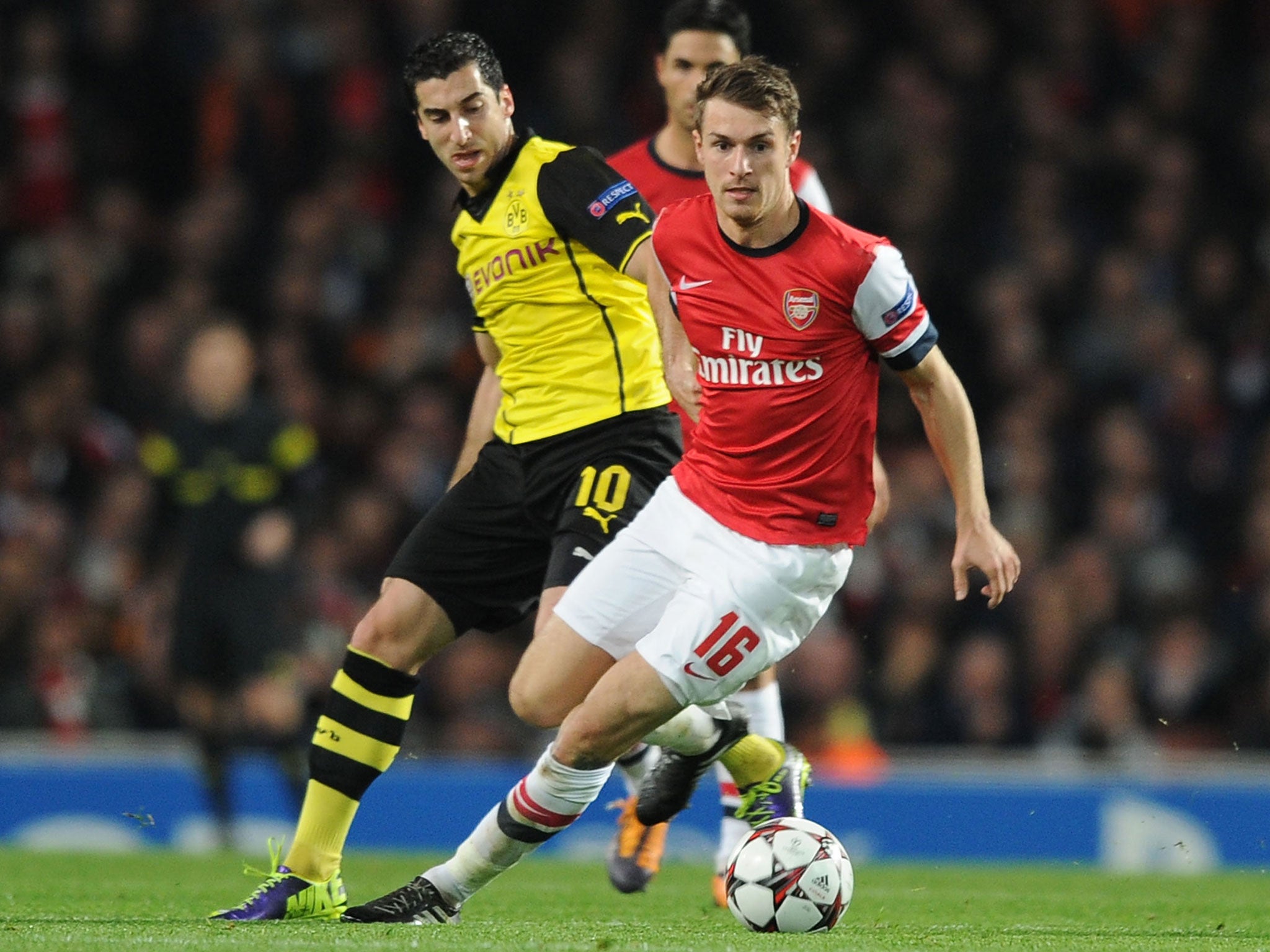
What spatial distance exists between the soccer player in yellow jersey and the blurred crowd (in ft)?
12.9

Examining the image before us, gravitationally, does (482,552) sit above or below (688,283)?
below

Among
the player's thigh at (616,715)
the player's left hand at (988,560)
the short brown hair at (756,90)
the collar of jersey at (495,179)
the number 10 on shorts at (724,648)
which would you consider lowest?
the player's thigh at (616,715)

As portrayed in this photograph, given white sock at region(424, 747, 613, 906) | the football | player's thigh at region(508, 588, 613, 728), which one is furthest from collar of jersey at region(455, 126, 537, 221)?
the football

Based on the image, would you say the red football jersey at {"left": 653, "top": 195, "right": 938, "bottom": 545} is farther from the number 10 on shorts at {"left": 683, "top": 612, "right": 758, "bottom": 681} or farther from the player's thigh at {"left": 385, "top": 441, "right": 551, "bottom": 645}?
the player's thigh at {"left": 385, "top": 441, "right": 551, "bottom": 645}

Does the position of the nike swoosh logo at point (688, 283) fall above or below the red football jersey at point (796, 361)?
above

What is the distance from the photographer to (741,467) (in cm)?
486

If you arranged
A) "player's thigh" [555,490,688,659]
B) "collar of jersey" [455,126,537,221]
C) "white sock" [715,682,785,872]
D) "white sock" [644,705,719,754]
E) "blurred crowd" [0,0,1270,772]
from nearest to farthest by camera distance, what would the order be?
1. "player's thigh" [555,490,688,659]
2. "white sock" [644,705,719,754]
3. "collar of jersey" [455,126,537,221]
4. "white sock" [715,682,785,872]
5. "blurred crowd" [0,0,1270,772]

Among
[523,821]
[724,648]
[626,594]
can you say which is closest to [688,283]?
[626,594]

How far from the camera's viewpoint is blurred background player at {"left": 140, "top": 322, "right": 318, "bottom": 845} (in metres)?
8.99

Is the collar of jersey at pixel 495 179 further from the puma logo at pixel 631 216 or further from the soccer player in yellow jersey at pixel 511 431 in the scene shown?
the puma logo at pixel 631 216

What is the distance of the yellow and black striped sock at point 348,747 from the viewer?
517cm

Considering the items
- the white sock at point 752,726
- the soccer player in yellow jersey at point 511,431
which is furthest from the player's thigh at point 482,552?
the white sock at point 752,726

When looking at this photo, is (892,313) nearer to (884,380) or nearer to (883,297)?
(883,297)

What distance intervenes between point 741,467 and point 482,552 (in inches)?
33.2
